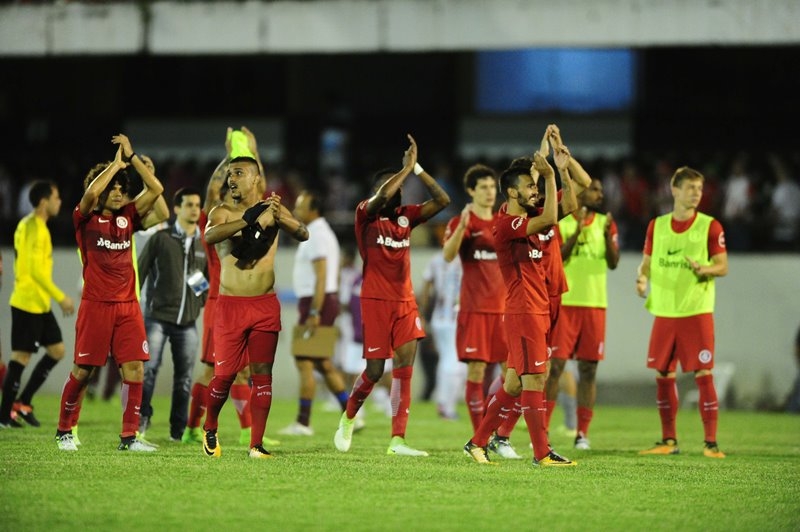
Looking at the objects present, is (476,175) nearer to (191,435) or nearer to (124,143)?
(124,143)

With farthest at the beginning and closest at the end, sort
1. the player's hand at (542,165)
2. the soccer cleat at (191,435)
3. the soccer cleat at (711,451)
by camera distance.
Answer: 1. the soccer cleat at (191,435)
2. the soccer cleat at (711,451)
3. the player's hand at (542,165)

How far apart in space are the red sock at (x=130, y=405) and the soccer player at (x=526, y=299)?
3.08 metres

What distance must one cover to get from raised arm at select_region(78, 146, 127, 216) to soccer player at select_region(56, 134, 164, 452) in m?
0.08

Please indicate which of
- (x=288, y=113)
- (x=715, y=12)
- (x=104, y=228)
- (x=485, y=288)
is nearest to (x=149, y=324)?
(x=104, y=228)

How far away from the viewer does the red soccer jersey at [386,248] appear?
426 inches

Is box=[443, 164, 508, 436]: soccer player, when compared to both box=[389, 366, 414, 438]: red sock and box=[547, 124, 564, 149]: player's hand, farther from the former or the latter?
box=[547, 124, 564, 149]: player's hand

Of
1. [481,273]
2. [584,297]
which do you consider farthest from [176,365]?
[584,297]

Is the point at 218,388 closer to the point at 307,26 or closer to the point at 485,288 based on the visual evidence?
the point at 485,288

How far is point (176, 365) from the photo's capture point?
39.4ft

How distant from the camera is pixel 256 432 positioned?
33.2ft

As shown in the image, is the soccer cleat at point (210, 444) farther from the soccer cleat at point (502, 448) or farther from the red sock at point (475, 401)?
the red sock at point (475, 401)

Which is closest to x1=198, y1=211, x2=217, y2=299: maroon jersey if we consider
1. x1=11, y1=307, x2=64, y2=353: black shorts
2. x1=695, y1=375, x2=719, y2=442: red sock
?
x1=11, y1=307, x2=64, y2=353: black shorts

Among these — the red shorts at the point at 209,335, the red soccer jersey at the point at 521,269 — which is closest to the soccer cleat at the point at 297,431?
the red shorts at the point at 209,335

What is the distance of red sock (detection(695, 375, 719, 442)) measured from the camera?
1147 centimetres
